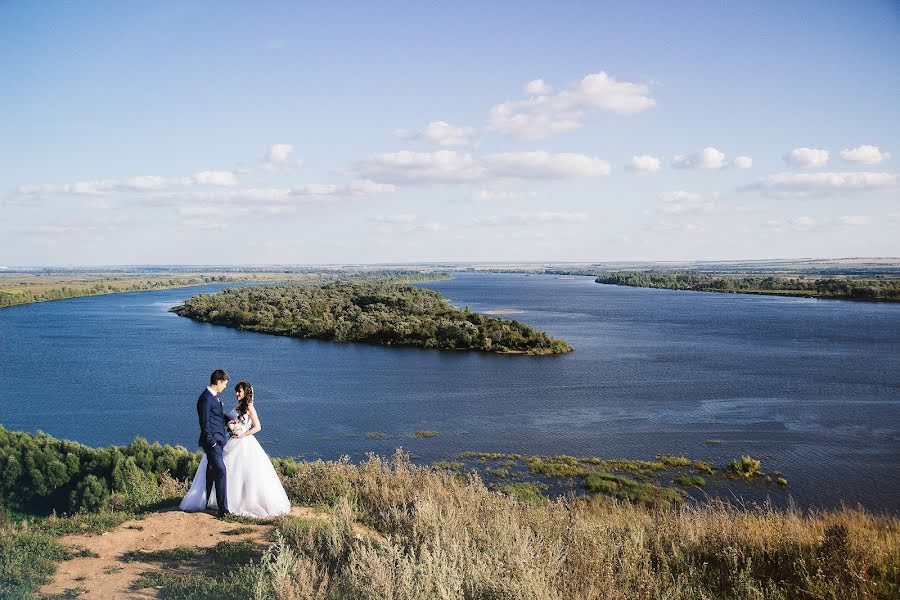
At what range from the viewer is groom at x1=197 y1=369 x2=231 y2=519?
8.66m

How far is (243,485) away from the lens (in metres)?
9.19

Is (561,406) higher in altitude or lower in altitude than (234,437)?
Result: lower

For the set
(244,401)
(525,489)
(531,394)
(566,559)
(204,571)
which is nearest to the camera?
(566,559)

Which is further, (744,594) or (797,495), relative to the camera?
(797,495)

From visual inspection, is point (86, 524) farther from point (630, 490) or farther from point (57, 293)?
point (57, 293)

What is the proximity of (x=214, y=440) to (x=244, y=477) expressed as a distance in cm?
78

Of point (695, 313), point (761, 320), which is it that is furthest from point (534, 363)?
point (695, 313)

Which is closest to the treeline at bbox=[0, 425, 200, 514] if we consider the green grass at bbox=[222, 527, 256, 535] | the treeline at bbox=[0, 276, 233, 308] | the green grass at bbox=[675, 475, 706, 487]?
the green grass at bbox=[222, 527, 256, 535]

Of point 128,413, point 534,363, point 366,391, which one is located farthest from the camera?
point 534,363

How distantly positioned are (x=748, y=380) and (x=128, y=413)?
37272 mm

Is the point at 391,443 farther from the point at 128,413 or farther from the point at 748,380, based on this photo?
the point at 748,380

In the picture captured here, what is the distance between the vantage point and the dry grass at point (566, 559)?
5.54 metres

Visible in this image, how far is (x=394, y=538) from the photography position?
7.54 m

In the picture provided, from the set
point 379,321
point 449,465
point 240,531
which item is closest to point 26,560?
point 240,531
